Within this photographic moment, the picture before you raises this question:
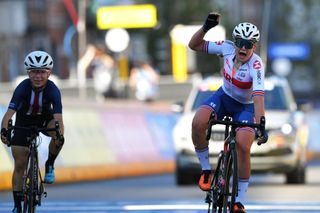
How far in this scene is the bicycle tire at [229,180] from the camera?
11.8 metres

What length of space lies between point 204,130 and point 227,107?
307mm

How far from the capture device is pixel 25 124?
516 inches

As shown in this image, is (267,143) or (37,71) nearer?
(37,71)

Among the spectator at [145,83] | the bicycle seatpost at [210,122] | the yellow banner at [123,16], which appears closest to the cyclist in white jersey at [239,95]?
the bicycle seatpost at [210,122]

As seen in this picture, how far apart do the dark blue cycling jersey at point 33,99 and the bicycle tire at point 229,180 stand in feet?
5.90

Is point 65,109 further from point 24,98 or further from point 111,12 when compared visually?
point 111,12

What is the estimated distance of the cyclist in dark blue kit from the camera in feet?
42.2

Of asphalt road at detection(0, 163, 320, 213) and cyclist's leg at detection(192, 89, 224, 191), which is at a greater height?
cyclist's leg at detection(192, 89, 224, 191)

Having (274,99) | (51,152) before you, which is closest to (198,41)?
(51,152)

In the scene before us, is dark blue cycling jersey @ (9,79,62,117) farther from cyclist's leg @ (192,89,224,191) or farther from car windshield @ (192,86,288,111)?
car windshield @ (192,86,288,111)

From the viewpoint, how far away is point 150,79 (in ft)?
122

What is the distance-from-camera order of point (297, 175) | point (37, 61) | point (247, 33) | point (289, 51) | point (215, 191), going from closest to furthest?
point (215, 191) → point (247, 33) → point (37, 61) → point (297, 175) → point (289, 51)

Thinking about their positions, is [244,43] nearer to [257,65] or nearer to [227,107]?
[257,65]

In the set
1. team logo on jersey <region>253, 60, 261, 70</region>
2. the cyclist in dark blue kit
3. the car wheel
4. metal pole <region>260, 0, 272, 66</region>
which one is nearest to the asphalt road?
the car wheel
